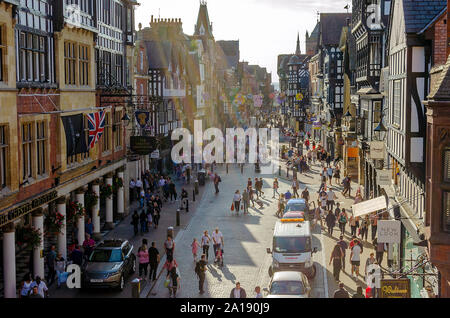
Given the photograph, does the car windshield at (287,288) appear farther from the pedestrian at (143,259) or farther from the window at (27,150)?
the window at (27,150)

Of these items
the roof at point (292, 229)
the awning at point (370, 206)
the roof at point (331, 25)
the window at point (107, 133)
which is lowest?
the roof at point (292, 229)

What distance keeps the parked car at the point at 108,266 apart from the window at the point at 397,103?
428 inches

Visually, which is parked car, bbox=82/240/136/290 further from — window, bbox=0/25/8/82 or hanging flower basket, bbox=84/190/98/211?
window, bbox=0/25/8/82

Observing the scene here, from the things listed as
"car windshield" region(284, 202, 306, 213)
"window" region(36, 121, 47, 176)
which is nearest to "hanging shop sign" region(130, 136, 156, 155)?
"car windshield" region(284, 202, 306, 213)

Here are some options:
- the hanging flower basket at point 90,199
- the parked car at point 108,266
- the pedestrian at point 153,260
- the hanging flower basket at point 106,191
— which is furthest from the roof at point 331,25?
the parked car at point 108,266

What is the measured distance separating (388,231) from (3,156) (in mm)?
12226

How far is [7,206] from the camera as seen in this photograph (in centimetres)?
1884

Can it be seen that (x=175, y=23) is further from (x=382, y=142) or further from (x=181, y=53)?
(x=382, y=142)

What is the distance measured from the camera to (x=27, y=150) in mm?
20984

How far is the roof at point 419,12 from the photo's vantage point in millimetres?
19781

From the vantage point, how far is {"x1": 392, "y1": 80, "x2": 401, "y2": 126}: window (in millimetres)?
22062

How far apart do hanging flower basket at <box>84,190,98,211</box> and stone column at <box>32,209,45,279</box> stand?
6098mm

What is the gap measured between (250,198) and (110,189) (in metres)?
11.4
